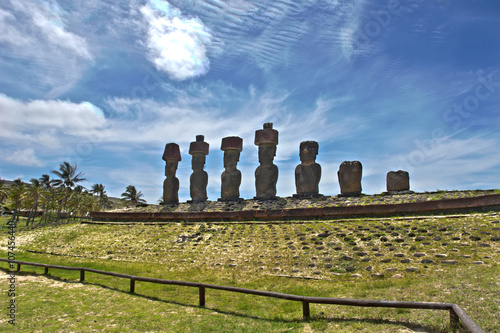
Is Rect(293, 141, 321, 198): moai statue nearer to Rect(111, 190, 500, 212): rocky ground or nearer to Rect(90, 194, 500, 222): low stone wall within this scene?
Rect(111, 190, 500, 212): rocky ground

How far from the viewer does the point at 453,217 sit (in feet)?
35.4

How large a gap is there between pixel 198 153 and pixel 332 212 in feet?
41.3

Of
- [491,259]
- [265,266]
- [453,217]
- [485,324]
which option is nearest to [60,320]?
[265,266]

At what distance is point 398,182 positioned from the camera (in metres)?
16.7

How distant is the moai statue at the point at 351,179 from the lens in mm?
17703

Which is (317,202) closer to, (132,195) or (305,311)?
(305,311)

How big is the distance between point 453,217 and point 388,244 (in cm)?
283

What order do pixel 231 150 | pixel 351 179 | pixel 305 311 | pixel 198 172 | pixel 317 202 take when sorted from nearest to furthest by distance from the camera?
pixel 305 311 < pixel 317 202 < pixel 351 179 < pixel 231 150 < pixel 198 172

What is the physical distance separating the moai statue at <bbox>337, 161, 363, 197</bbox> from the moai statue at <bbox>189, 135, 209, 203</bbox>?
965 cm

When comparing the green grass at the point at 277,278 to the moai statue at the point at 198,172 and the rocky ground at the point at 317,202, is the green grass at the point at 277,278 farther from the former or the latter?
the moai statue at the point at 198,172

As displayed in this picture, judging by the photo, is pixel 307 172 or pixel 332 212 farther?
pixel 307 172

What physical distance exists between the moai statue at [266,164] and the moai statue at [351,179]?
4307mm

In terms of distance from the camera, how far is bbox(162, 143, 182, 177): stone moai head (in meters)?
24.5

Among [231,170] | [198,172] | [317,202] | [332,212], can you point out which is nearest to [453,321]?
[332,212]
